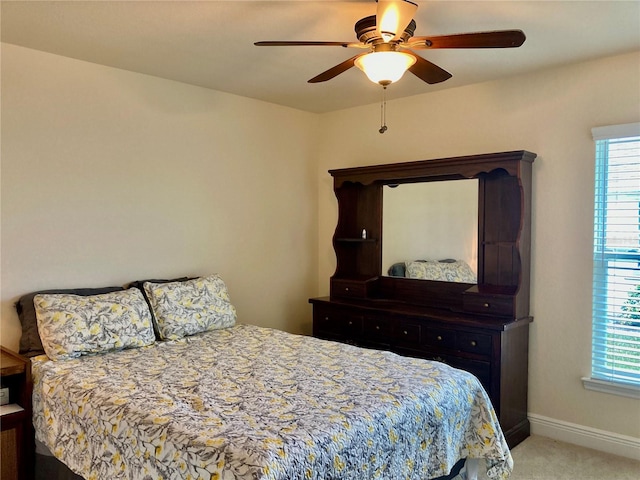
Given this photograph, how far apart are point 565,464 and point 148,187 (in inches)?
128

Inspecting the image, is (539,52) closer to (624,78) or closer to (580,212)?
(624,78)

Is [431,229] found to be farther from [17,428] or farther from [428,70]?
[17,428]

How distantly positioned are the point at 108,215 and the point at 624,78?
134 inches

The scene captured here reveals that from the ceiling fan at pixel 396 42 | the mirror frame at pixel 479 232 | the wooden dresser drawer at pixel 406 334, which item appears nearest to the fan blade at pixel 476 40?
the ceiling fan at pixel 396 42

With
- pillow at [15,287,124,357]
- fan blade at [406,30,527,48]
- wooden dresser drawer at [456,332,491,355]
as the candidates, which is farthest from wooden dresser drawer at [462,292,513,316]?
pillow at [15,287,124,357]

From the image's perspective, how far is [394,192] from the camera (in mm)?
4133

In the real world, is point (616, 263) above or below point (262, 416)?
above

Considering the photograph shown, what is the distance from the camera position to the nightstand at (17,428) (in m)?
2.49

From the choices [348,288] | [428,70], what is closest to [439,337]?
[348,288]

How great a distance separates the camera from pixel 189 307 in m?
3.26

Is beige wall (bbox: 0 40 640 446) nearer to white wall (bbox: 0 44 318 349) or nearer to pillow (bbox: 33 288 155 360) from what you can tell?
white wall (bbox: 0 44 318 349)

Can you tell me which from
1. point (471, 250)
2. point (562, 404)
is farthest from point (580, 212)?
point (562, 404)

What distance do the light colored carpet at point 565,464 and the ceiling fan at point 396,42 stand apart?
89.8 inches

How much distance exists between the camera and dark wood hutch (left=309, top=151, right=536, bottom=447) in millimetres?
3209
